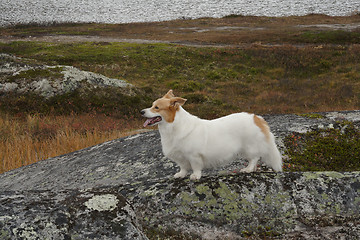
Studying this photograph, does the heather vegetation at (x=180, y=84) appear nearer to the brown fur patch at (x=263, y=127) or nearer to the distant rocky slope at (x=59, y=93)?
the distant rocky slope at (x=59, y=93)

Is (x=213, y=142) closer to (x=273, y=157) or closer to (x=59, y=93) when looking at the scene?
(x=273, y=157)

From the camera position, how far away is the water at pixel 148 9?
91312 mm

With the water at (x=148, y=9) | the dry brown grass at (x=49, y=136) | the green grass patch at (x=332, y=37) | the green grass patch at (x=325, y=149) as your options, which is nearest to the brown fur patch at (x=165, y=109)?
the green grass patch at (x=325, y=149)

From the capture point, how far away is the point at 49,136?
1255cm

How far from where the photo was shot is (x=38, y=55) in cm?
4012

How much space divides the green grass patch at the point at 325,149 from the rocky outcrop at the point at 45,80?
1535 cm

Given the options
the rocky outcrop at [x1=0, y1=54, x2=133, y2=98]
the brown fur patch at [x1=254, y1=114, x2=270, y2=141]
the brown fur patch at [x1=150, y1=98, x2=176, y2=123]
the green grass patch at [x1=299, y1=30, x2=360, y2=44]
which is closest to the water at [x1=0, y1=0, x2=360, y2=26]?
the green grass patch at [x1=299, y1=30, x2=360, y2=44]

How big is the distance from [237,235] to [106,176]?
12.3ft

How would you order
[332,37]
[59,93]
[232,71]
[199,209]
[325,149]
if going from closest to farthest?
[199,209], [325,149], [59,93], [232,71], [332,37]

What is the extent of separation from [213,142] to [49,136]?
964 centimetres

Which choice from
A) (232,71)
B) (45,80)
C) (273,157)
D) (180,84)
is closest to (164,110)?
(273,157)

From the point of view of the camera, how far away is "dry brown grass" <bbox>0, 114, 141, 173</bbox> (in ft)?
33.9

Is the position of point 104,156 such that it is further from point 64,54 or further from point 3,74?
point 64,54

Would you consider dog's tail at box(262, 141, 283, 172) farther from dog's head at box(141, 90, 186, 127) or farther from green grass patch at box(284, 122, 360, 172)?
dog's head at box(141, 90, 186, 127)
